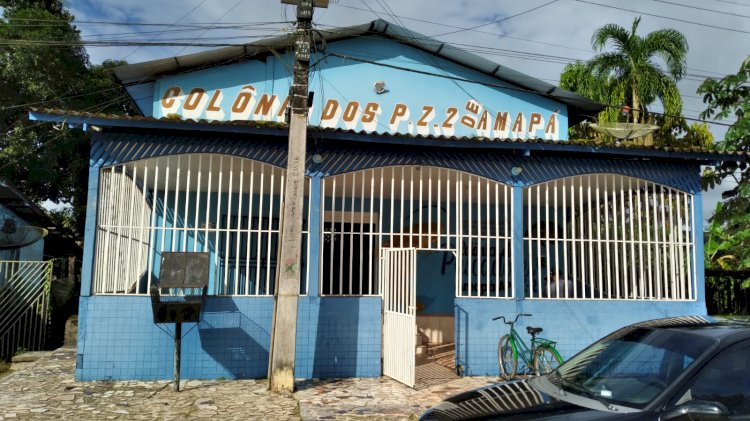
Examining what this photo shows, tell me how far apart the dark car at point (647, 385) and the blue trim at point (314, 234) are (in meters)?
4.12

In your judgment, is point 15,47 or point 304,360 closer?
point 304,360

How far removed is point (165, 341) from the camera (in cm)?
759

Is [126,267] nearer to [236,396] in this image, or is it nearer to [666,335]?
[236,396]

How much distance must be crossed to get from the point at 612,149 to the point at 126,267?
7.28m

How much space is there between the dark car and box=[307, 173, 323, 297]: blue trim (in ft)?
13.5

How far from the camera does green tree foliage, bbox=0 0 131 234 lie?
15.9 metres

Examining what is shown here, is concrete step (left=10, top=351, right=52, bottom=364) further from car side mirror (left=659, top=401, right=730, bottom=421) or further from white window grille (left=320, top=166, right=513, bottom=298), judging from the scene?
car side mirror (left=659, top=401, right=730, bottom=421)

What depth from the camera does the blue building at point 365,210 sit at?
7621 mm

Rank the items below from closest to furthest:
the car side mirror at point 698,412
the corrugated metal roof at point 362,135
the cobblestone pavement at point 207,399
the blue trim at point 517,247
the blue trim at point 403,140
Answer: the car side mirror at point 698,412, the cobblestone pavement at point 207,399, the corrugated metal roof at point 362,135, the blue trim at point 403,140, the blue trim at point 517,247

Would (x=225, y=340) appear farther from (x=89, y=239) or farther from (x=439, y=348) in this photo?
(x=439, y=348)

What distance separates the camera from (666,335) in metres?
3.95

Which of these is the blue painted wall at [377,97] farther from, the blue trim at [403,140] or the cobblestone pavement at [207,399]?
the cobblestone pavement at [207,399]

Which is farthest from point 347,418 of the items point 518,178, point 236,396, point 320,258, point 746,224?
point 746,224

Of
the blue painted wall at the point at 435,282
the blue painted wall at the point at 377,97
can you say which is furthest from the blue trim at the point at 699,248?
the blue painted wall at the point at 435,282
